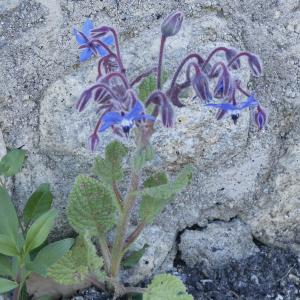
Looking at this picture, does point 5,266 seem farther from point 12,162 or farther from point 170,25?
point 170,25

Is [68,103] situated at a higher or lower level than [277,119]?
higher

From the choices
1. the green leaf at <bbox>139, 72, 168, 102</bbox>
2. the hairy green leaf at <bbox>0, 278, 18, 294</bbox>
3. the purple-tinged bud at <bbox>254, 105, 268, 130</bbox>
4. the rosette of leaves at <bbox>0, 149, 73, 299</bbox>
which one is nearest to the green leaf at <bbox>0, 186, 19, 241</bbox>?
the rosette of leaves at <bbox>0, 149, 73, 299</bbox>

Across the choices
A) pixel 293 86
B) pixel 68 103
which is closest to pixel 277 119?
pixel 293 86

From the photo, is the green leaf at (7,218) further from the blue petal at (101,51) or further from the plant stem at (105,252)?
the blue petal at (101,51)

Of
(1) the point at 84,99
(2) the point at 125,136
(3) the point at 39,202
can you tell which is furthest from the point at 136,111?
(3) the point at 39,202

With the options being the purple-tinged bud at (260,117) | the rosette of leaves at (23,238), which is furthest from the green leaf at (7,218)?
the purple-tinged bud at (260,117)

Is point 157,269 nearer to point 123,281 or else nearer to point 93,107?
point 123,281
